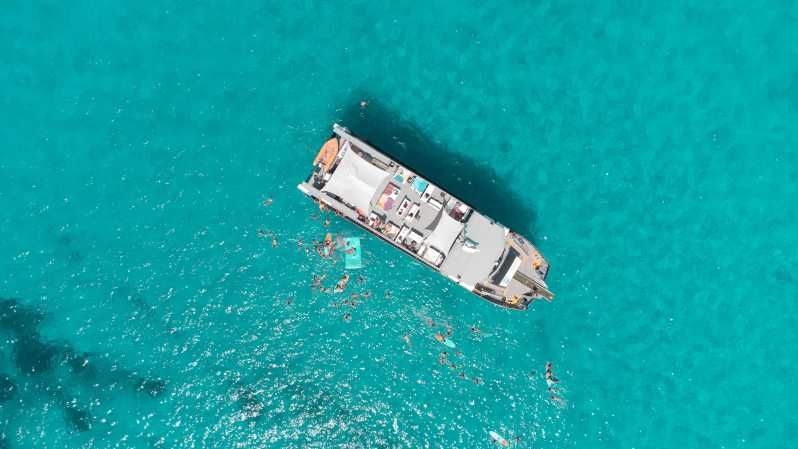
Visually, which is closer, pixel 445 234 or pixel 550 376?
pixel 445 234

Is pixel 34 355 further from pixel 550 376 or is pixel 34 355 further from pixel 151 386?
pixel 550 376

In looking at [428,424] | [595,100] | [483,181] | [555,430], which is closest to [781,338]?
[555,430]

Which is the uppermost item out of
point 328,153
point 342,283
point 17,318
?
point 328,153

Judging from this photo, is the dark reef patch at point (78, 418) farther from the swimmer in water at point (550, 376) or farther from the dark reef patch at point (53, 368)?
the swimmer in water at point (550, 376)

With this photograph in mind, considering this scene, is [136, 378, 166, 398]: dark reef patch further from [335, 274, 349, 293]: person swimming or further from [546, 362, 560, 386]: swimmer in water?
[546, 362, 560, 386]: swimmer in water

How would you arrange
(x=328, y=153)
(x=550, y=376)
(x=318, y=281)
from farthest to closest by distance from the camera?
(x=318, y=281), (x=550, y=376), (x=328, y=153)

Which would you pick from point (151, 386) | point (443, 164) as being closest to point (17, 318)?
point (151, 386)
